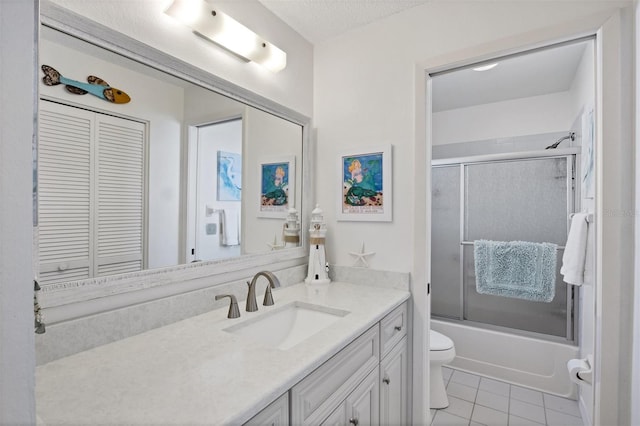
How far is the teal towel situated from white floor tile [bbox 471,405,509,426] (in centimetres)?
89

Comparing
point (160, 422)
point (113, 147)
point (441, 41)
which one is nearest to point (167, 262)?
point (113, 147)

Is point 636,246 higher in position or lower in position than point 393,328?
higher

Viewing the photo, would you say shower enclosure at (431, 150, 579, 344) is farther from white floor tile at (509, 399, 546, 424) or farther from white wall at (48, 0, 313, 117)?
white wall at (48, 0, 313, 117)

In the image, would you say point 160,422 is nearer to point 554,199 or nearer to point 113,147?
point 113,147

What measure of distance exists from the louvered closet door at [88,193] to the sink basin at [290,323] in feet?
1.73

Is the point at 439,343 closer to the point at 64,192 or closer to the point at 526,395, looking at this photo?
the point at 526,395

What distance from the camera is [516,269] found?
250 cm

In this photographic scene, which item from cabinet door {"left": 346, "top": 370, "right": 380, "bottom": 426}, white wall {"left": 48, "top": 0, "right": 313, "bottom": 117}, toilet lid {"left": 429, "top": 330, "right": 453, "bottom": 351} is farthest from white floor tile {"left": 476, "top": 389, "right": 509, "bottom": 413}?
white wall {"left": 48, "top": 0, "right": 313, "bottom": 117}

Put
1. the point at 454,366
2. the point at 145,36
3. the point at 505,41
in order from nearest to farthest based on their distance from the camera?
the point at 145,36
the point at 505,41
the point at 454,366

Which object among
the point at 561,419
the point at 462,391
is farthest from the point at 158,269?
the point at 561,419

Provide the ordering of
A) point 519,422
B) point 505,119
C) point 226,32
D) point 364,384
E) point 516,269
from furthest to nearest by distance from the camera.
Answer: point 505,119 → point 516,269 → point 519,422 → point 226,32 → point 364,384

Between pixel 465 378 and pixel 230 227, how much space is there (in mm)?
2189

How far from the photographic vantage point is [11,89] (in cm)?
32

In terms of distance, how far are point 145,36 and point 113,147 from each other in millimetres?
420
